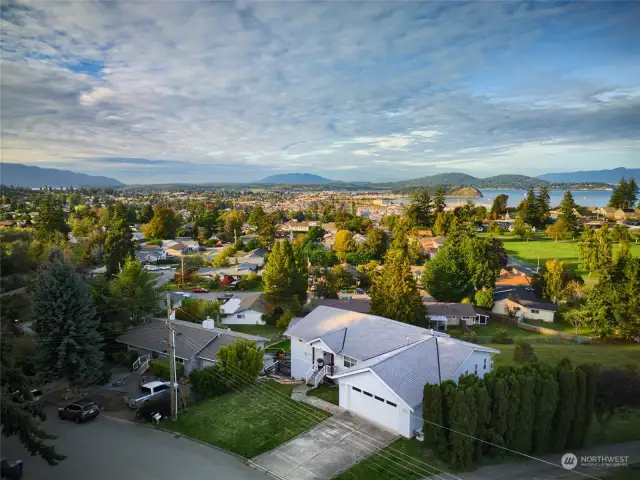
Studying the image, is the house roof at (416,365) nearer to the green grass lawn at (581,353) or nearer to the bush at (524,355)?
the bush at (524,355)

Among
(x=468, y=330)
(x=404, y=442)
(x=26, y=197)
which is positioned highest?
(x=26, y=197)

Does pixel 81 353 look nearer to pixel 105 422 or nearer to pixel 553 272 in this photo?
pixel 105 422

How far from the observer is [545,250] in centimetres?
6631

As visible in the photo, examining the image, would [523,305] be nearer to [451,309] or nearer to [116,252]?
[451,309]

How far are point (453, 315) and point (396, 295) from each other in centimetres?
912

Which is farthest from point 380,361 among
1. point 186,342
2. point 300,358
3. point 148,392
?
point 186,342

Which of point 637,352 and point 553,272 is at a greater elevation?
point 553,272

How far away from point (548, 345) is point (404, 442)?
17393mm

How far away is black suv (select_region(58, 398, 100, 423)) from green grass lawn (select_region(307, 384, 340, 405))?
8791mm

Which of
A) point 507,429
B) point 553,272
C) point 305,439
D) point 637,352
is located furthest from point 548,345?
point 305,439

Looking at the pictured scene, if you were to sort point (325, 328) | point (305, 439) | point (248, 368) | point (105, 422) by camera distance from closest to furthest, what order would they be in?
point (305, 439) < point (105, 422) < point (248, 368) < point (325, 328)

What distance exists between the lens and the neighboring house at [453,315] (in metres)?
34.4

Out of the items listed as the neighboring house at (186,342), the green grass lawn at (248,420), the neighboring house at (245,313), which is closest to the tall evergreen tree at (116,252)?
the neighboring house at (245,313)

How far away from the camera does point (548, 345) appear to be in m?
27.7
